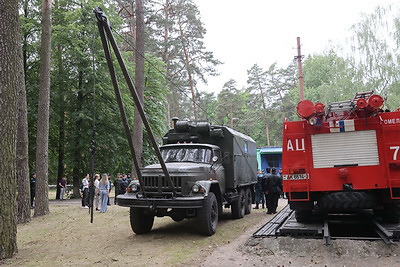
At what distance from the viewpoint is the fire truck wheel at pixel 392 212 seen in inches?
275

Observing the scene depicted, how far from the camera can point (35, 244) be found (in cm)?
823

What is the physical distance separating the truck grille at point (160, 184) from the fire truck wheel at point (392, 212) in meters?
4.55

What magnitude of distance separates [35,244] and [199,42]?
24.8m

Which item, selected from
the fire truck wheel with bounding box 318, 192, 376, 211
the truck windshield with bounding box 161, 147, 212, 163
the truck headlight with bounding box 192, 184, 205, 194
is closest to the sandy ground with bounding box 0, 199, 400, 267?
the fire truck wheel with bounding box 318, 192, 376, 211

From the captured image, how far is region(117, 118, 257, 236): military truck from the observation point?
302 inches

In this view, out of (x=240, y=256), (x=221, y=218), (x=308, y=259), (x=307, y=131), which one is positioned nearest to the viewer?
(x=308, y=259)

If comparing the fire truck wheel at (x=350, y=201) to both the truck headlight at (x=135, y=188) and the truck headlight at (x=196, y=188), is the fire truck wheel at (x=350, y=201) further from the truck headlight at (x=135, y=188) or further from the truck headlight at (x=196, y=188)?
the truck headlight at (x=135, y=188)

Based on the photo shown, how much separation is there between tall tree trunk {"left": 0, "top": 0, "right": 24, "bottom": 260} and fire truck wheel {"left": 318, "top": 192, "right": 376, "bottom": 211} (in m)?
6.50

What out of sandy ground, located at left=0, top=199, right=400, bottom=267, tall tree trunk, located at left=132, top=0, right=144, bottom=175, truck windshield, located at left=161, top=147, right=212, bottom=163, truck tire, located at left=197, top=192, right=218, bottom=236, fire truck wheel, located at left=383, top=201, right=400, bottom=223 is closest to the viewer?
sandy ground, located at left=0, top=199, right=400, bottom=267

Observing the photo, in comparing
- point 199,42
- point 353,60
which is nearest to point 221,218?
point 199,42

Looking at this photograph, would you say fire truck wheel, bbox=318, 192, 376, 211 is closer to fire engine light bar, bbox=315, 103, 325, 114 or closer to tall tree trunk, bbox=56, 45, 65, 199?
fire engine light bar, bbox=315, 103, 325, 114

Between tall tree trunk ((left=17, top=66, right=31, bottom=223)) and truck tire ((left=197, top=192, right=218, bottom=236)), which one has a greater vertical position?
tall tree trunk ((left=17, top=66, right=31, bottom=223))

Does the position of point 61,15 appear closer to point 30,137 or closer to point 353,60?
point 30,137

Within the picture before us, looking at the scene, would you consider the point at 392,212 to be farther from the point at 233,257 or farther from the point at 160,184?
the point at 160,184
